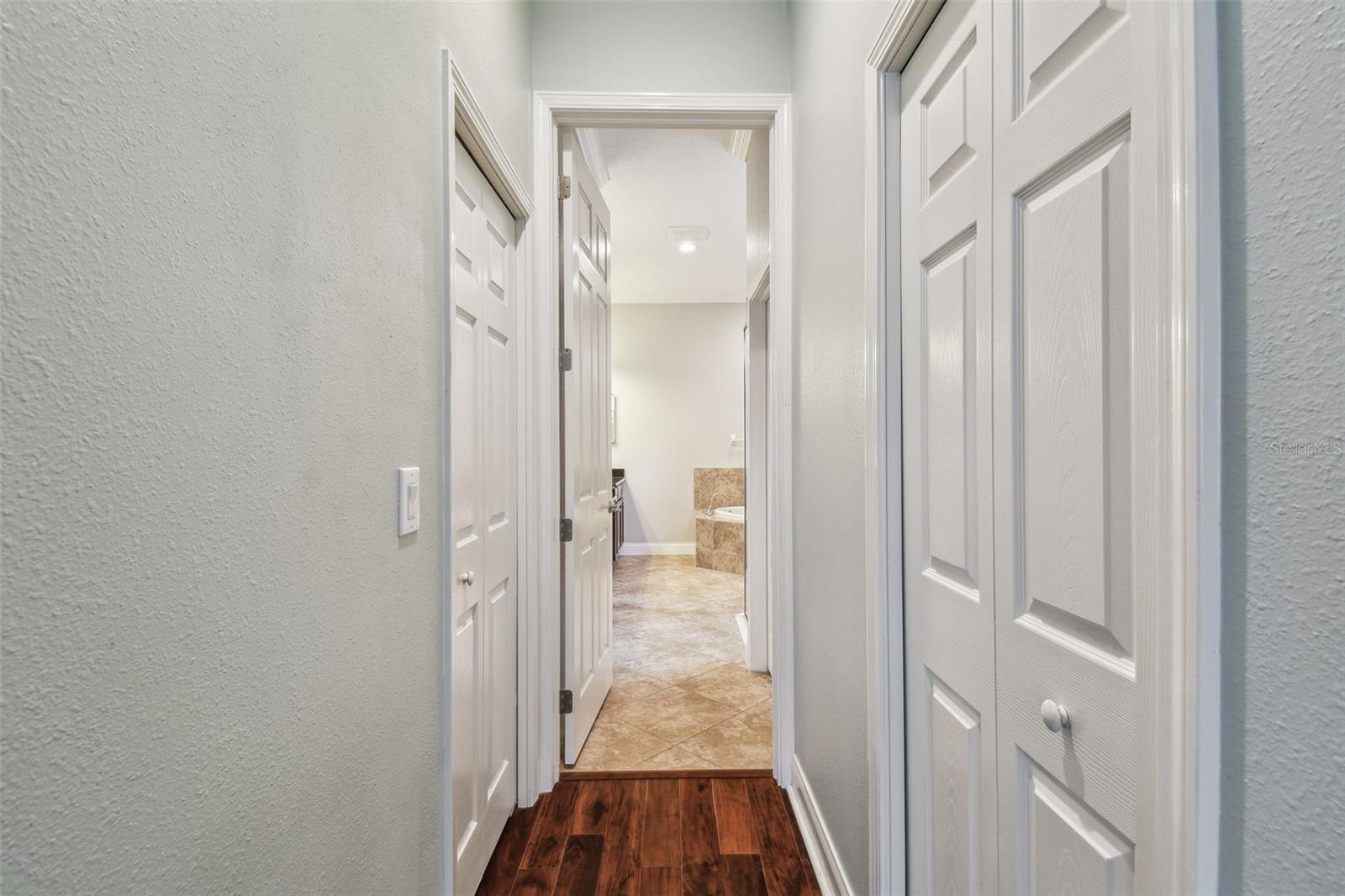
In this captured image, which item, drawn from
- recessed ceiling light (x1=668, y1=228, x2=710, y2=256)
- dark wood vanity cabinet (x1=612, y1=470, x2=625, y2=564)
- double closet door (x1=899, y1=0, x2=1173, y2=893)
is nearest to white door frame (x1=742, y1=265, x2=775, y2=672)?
recessed ceiling light (x1=668, y1=228, x2=710, y2=256)

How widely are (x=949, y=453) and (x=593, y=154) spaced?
240 centimetres

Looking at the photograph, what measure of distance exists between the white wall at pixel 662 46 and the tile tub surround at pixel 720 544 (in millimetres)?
4060

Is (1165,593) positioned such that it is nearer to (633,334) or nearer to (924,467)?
(924,467)

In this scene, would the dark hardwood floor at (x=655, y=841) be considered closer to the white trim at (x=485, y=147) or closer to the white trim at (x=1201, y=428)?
the white trim at (x=1201, y=428)

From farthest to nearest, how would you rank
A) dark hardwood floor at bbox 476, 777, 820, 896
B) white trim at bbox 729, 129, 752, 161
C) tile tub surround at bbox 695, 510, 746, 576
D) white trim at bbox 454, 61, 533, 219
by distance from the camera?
tile tub surround at bbox 695, 510, 746, 576 → white trim at bbox 729, 129, 752, 161 → dark hardwood floor at bbox 476, 777, 820, 896 → white trim at bbox 454, 61, 533, 219

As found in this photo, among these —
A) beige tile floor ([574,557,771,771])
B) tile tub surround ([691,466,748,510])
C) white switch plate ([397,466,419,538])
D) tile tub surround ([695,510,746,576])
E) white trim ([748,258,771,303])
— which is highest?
white trim ([748,258,771,303])

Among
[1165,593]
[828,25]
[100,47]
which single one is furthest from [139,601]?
[828,25]

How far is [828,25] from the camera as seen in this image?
5.27 feet

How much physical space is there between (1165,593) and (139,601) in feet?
2.82

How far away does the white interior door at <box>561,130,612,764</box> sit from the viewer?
219 centimetres

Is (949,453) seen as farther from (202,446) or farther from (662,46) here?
(662,46)

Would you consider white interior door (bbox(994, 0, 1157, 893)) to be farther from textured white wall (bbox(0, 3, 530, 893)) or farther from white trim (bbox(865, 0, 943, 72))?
textured white wall (bbox(0, 3, 530, 893))

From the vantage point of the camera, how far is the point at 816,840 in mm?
1726

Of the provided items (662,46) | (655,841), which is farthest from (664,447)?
(655,841)
